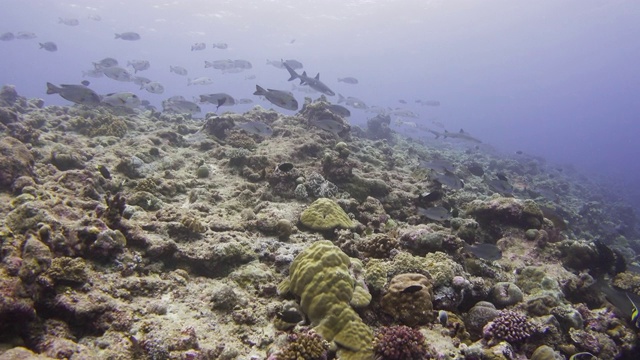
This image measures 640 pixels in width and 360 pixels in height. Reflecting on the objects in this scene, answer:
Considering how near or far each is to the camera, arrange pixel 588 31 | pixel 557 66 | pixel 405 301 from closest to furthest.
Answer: pixel 405 301 < pixel 588 31 < pixel 557 66

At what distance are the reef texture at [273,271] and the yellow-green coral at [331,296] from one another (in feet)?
0.05

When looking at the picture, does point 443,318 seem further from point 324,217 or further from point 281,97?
point 281,97

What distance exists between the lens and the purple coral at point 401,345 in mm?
3727

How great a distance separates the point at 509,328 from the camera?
4.22 m

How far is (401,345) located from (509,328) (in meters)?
1.57

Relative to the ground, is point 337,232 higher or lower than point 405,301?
lower

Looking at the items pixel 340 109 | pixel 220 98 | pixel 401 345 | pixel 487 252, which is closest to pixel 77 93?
pixel 220 98

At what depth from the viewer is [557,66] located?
121312mm

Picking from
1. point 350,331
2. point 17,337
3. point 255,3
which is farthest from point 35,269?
point 255,3

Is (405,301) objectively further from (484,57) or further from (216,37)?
(484,57)

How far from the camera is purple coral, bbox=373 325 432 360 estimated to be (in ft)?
12.2

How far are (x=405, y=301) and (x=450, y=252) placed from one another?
209cm

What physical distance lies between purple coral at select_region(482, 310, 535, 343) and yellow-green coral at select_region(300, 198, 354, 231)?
3.08 metres

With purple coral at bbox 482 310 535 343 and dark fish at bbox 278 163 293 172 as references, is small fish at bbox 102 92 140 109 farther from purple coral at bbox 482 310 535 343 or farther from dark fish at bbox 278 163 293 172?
purple coral at bbox 482 310 535 343
